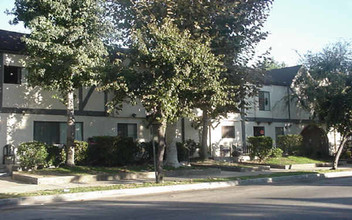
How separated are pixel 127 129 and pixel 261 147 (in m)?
8.25

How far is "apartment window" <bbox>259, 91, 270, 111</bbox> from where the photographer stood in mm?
29519

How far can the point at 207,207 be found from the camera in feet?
30.2

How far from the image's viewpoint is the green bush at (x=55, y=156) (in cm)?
1678

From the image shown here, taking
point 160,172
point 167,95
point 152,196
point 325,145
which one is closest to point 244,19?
point 167,95

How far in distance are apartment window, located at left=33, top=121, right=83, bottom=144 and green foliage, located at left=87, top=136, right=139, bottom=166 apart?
6.89ft

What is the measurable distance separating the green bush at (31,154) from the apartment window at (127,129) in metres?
6.57

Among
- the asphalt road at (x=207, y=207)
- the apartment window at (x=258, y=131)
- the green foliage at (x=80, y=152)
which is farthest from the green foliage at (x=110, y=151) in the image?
the apartment window at (x=258, y=131)

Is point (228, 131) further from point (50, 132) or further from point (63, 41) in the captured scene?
point (63, 41)

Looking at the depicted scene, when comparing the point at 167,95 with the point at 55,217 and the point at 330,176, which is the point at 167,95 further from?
the point at 330,176

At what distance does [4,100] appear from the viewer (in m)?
18.1

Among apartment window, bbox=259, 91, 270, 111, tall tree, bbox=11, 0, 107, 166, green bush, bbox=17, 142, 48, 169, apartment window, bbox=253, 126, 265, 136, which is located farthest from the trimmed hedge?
apartment window, bbox=259, 91, 270, 111

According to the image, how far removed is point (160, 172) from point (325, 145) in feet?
73.4

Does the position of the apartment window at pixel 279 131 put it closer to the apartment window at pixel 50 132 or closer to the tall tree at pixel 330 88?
the tall tree at pixel 330 88

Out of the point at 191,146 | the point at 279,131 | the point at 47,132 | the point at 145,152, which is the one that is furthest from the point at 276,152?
the point at 47,132
